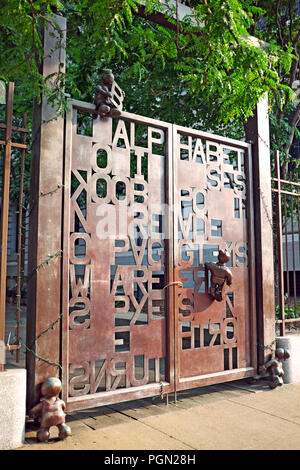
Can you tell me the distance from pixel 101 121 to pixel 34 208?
3.75 feet

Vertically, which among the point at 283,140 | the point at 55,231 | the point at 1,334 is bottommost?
the point at 1,334

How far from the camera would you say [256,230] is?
5.27 metres

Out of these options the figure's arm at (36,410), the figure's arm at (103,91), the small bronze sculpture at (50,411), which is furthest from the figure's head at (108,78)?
the figure's arm at (36,410)

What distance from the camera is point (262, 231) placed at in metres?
5.24

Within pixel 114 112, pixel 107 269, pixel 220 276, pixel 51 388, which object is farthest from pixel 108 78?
pixel 51 388

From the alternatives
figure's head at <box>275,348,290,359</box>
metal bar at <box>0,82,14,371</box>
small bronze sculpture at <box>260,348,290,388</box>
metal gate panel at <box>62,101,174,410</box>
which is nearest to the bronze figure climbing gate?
metal gate panel at <box>62,101,174,410</box>

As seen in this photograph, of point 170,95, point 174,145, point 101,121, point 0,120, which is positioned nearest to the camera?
point 101,121

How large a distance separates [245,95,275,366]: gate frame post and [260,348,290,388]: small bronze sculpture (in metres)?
0.11

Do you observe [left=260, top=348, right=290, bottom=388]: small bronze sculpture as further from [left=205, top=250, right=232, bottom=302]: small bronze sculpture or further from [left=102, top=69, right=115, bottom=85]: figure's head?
[left=102, top=69, right=115, bottom=85]: figure's head

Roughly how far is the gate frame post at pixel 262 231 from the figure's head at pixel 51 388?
2704 mm

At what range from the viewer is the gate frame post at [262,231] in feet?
16.8

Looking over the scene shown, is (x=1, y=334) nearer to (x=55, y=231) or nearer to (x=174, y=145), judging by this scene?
(x=55, y=231)
